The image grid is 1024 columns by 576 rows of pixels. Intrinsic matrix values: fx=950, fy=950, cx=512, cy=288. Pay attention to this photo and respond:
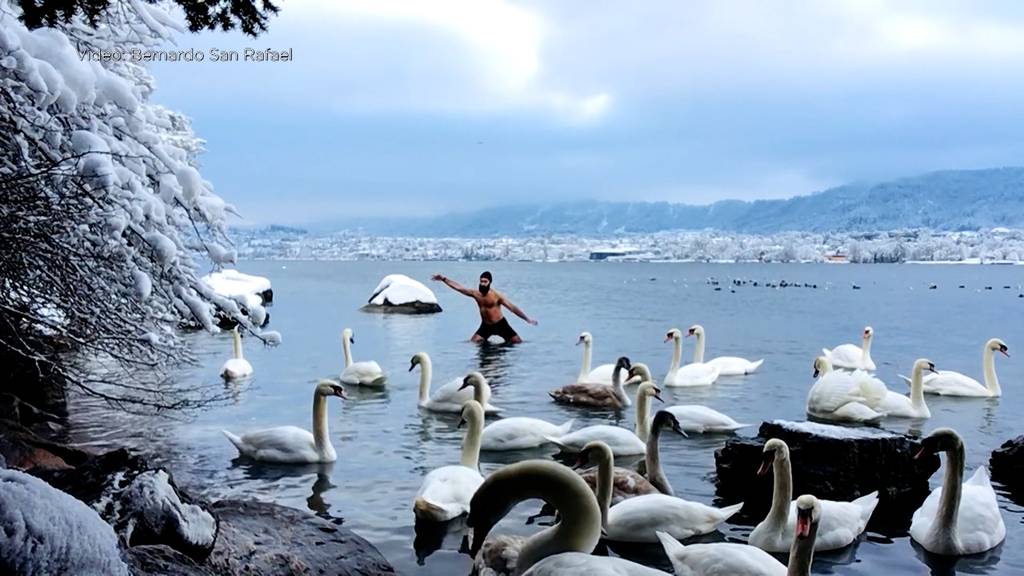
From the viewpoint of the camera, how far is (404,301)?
1549 inches

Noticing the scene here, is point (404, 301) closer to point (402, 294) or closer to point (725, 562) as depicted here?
point (402, 294)

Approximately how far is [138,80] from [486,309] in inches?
602

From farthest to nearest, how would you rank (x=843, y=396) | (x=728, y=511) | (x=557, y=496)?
(x=843, y=396) < (x=728, y=511) < (x=557, y=496)

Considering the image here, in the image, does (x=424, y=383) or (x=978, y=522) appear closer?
(x=978, y=522)

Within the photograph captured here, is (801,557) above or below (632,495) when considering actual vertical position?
above

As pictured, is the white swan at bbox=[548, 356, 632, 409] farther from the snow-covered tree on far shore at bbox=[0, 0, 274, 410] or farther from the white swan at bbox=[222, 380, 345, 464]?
the snow-covered tree on far shore at bbox=[0, 0, 274, 410]

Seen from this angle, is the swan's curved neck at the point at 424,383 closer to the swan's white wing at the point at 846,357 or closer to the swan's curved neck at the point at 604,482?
the swan's curved neck at the point at 604,482

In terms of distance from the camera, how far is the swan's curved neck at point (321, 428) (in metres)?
10.5

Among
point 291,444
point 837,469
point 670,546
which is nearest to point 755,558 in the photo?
point 670,546

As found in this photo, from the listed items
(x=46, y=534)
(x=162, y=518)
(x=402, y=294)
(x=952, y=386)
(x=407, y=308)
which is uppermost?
(x=46, y=534)

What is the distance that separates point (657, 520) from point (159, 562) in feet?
14.5

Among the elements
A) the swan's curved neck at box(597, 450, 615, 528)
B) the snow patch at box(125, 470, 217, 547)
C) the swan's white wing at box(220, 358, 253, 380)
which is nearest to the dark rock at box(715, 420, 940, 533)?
the swan's curved neck at box(597, 450, 615, 528)

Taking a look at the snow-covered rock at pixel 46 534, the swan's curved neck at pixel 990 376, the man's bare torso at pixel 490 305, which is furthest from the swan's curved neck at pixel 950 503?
the man's bare torso at pixel 490 305

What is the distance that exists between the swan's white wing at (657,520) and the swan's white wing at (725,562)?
1130 millimetres
